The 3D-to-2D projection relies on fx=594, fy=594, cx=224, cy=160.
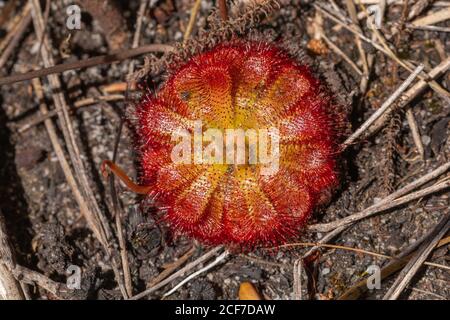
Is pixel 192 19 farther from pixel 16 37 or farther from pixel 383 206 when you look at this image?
pixel 383 206

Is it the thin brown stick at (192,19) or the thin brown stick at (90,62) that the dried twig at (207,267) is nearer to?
the thin brown stick at (90,62)

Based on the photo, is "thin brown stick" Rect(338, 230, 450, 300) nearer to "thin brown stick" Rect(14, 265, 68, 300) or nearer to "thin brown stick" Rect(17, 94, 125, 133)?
"thin brown stick" Rect(14, 265, 68, 300)

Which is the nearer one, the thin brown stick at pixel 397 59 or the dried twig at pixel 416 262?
the dried twig at pixel 416 262

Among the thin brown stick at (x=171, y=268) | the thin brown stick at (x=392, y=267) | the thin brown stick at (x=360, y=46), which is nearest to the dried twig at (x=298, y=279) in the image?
the thin brown stick at (x=392, y=267)

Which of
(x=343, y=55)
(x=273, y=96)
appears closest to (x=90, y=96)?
(x=273, y=96)

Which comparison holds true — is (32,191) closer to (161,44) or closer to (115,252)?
(115,252)

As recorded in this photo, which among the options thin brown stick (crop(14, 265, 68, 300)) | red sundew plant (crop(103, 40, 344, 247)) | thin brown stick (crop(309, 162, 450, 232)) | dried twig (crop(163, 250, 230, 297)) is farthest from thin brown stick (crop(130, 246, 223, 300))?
thin brown stick (crop(309, 162, 450, 232))
